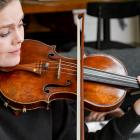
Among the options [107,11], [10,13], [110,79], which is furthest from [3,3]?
[107,11]

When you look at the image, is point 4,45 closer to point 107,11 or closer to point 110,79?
point 110,79

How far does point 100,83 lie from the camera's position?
1113mm

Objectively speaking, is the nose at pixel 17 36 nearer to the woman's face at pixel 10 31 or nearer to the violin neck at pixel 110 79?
the woman's face at pixel 10 31

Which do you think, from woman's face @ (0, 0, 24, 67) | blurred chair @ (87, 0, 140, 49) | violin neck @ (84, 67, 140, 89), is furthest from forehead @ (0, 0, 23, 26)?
blurred chair @ (87, 0, 140, 49)

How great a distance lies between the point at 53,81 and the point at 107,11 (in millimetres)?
1473

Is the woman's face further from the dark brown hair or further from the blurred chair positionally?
the blurred chair

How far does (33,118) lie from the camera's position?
40.1 inches

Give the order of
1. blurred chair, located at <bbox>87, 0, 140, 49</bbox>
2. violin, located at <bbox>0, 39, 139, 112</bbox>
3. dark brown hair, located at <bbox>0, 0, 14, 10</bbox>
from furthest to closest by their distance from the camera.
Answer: blurred chair, located at <bbox>87, 0, 140, 49</bbox> < violin, located at <bbox>0, 39, 139, 112</bbox> < dark brown hair, located at <bbox>0, 0, 14, 10</bbox>

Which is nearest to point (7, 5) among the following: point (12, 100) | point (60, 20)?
point (12, 100)

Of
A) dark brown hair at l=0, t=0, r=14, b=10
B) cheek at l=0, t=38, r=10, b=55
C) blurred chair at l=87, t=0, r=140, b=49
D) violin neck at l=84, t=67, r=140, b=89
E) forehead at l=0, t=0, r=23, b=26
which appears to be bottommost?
blurred chair at l=87, t=0, r=140, b=49

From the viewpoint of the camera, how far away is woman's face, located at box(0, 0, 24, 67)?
0.91m

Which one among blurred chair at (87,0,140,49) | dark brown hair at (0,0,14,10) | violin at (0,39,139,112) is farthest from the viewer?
blurred chair at (87,0,140,49)

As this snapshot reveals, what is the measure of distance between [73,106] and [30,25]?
85.2 inches

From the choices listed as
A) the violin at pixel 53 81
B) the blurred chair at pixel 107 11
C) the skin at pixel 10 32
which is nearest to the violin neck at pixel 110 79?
the violin at pixel 53 81
